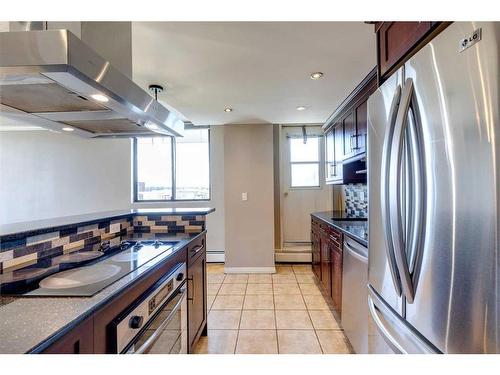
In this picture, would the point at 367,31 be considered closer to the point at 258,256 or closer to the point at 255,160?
the point at 255,160

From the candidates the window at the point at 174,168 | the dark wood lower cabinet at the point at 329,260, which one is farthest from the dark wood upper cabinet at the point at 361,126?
the window at the point at 174,168

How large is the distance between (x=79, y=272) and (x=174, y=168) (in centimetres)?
372

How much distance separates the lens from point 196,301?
210cm

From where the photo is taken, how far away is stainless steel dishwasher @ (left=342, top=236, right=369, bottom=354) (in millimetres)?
1816

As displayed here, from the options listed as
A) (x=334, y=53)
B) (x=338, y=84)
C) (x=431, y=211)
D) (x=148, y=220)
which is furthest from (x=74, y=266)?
(x=338, y=84)

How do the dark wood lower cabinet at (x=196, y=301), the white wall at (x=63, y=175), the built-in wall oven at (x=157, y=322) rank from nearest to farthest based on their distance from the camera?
1. the built-in wall oven at (x=157, y=322)
2. the dark wood lower cabinet at (x=196, y=301)
3. the white wall at (x=63, y=175)

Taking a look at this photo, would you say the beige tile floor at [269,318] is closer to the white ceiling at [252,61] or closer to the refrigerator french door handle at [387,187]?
the refrigerator french door handle at [387,187]

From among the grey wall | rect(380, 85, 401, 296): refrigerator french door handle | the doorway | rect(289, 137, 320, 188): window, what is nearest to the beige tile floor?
the grey wall

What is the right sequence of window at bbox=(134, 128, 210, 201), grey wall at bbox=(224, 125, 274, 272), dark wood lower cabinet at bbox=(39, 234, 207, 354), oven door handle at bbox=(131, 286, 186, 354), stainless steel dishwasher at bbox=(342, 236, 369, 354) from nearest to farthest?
dark wood lower cabinet at bbox=(39, 234, 207, 354) → oven door handle at bbox=(131, 286, 186, 354) → stainless steel dishwasher at bbox=(342, 236, 369, 354) → grey wall at bbox=(224, 125, 274, 272) → window at bbox=(134, 128, 210, 201)

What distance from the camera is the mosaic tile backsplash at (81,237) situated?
1178mm

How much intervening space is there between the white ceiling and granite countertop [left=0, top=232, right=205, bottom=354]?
1.53 meters

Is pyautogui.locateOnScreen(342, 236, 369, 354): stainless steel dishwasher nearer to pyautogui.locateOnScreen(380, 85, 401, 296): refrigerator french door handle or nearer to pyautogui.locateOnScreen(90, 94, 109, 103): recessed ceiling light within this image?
pyautogui.locateOnScreen(380, 85, 401, 296): refrigerator french door handle

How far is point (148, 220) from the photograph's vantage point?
2.34 metres

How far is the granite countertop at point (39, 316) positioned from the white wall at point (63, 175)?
4.11 metres
